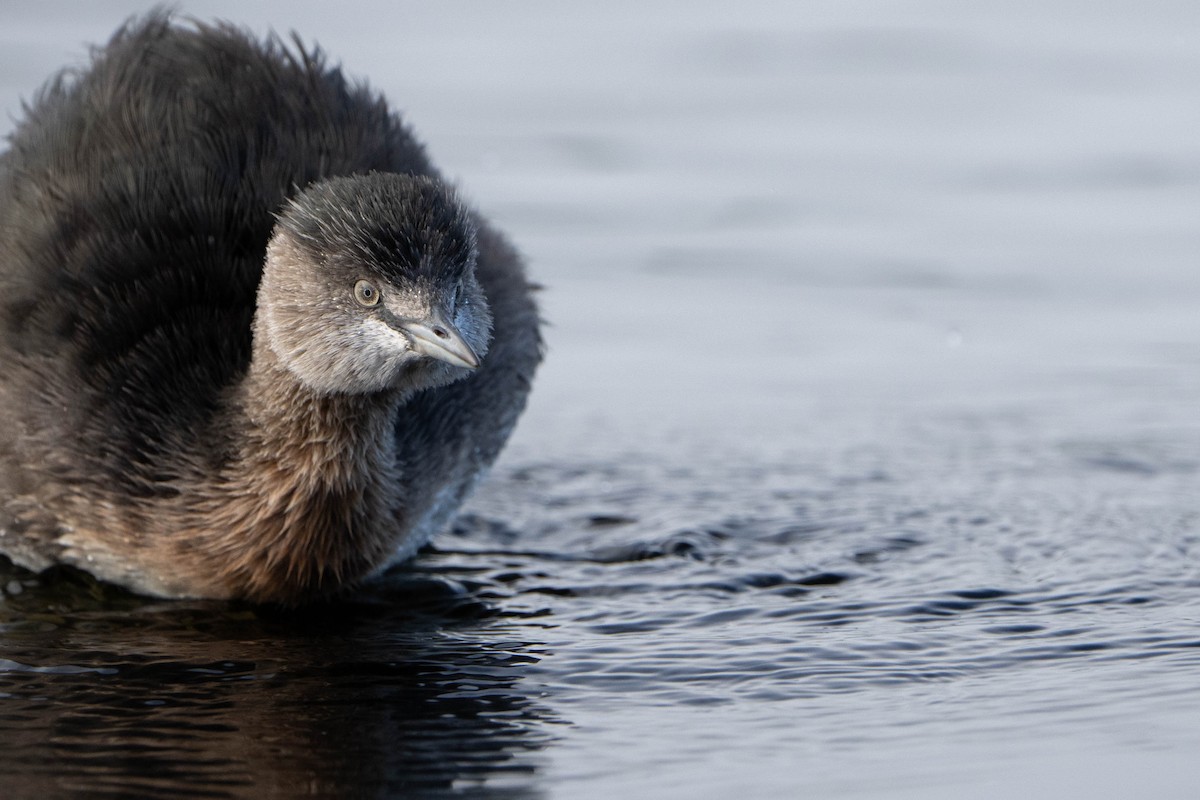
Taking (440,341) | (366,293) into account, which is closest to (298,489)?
(366,293)

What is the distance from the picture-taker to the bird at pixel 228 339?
672 cm

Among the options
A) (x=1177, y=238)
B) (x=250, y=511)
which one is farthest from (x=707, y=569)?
(x=1177, y=238)

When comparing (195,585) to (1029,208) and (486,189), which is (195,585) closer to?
(486,189)

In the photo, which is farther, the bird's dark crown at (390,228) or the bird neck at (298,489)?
the bird neck at (298,489)

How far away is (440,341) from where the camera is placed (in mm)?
6441

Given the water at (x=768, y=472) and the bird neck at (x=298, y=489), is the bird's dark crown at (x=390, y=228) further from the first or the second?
the water at (x=768, y=472)

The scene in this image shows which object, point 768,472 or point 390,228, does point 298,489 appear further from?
point 768,472

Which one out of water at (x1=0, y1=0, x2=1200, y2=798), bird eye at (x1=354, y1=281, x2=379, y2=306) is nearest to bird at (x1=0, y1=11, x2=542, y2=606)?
bird eye at (x1=354, y1=281, x2=379, y2=306)

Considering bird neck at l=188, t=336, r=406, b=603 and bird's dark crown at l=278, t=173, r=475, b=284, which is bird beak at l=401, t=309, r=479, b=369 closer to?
bird's dark crown at l=278, t=173, r=475, b=284

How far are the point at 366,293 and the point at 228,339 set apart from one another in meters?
0.93

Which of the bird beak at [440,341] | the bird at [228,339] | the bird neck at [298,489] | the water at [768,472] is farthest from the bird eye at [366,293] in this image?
the water at [768,472]

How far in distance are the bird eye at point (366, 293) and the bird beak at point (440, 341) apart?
173 mm

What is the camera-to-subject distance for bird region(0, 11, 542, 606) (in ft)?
22.0

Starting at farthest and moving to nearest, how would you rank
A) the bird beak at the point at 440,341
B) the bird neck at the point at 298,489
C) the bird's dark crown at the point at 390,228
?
the bird neck at the point at 298,489
the bird's dark crown at the point at 390,228
the bird beak at the point at 440,341
